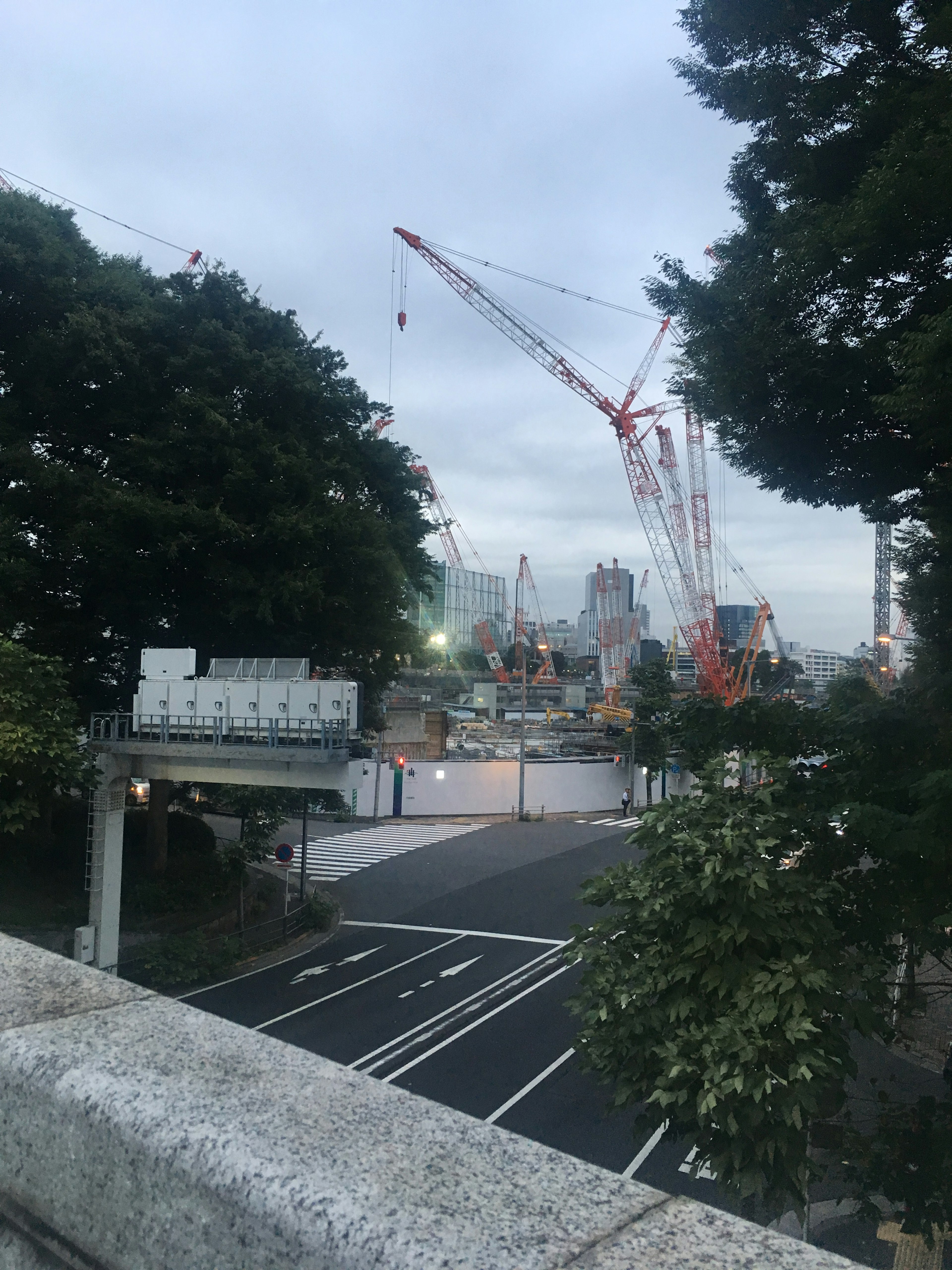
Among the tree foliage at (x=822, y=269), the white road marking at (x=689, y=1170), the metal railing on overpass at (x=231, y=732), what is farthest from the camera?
the metal railing on overpass at (x=231, y=732)

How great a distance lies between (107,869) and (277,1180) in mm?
21406

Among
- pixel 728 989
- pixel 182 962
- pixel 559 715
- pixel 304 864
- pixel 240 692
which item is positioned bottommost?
pixel 182 962

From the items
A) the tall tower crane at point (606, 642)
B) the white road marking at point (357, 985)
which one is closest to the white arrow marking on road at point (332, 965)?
the white road marking at point (357, 985)

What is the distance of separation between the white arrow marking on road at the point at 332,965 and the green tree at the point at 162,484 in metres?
8.57

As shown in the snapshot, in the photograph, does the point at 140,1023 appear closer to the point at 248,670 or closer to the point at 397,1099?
the point at 397,1099

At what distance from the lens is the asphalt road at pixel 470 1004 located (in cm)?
1384

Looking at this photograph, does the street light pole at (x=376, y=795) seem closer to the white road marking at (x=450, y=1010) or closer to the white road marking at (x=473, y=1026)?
the white road marking at (x=450, y=1010)

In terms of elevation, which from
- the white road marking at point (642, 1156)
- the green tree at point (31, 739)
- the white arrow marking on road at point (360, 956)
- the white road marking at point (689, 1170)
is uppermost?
the green tree at point (31, 739)

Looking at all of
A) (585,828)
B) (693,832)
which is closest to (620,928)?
(693,832)

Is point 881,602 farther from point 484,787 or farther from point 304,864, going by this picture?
point 304,864

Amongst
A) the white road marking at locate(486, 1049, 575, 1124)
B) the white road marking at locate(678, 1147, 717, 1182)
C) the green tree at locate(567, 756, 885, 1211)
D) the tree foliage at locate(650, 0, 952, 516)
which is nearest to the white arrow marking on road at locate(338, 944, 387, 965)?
the white road marking at locate(486, 1049, 575, 1124)

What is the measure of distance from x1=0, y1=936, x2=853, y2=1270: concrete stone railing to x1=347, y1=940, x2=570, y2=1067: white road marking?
13.3 metres

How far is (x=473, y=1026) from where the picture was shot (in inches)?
755

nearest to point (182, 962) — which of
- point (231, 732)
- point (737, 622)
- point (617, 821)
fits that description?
point (231, 732)
